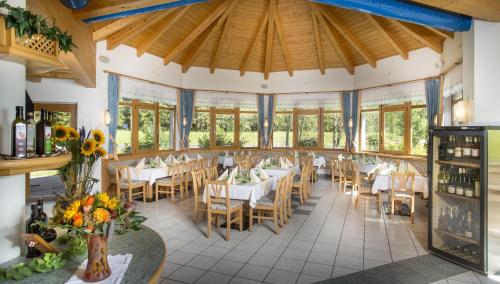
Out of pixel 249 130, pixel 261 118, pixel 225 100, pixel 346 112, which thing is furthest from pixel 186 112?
pixel 346 112

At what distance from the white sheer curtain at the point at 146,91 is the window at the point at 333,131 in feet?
17.2

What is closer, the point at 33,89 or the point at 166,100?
the point at 33,89

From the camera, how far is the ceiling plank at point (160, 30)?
698 cm

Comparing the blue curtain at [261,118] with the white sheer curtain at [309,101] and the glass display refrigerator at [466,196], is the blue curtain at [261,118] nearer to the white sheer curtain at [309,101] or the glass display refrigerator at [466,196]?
the white sheer curtain at [309,101]

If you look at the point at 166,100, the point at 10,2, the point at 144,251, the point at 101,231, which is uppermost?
the point at 166,100

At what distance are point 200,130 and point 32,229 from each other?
8658 mm

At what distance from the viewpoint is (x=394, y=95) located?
8.51 metres

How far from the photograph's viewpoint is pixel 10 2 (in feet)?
5.17

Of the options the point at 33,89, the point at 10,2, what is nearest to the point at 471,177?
the point at 10,2

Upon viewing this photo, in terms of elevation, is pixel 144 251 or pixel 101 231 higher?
pixel 101 231

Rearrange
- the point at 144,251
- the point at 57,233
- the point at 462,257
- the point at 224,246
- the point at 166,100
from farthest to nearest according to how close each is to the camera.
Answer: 1. the point at 166,100
2. the point at 224,246
3. the point at 462,257
4. the point at 57,233
5. the point at 144,251

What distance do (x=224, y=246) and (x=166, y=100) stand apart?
6193 mm

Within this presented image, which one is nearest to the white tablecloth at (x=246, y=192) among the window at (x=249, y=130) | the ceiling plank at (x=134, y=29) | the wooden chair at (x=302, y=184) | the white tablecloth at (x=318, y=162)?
the wooden chair at (x=302, y=184)

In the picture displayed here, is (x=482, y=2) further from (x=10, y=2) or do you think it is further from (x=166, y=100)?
(x=166, y=100)
